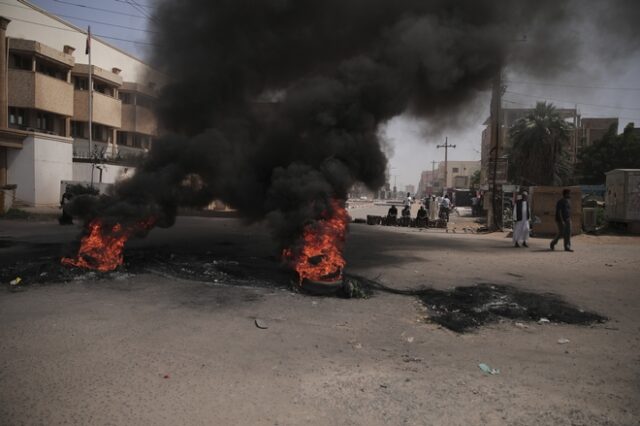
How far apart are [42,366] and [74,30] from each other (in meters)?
35.4

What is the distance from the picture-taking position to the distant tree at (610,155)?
4003cm

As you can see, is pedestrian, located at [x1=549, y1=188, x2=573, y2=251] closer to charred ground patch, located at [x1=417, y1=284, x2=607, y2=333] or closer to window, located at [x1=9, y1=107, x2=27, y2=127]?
charred ground patch, located at [x1=417, y1=284, x2=607, y2=333]

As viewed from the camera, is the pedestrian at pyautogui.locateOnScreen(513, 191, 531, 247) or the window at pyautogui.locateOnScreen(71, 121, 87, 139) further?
the window at pyautogui.locateOnScreen(71, 121, 87, 139)

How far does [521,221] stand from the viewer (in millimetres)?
13594

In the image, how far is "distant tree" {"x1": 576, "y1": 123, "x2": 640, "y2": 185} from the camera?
4003 cm

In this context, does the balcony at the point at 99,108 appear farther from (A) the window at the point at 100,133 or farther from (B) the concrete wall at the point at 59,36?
(B) the concrete wall at the point at 59,36

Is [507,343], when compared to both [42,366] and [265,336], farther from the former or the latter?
[42,366]

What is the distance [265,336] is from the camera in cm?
492

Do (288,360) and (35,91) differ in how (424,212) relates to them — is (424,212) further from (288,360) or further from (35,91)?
(35,91)

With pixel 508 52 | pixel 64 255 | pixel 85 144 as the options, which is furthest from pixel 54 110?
pixel 508 52

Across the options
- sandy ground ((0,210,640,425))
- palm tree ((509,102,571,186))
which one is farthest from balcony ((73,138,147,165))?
palm tree ((509,102,571,186))

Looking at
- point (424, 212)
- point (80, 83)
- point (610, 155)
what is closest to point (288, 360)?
point (424, 212)

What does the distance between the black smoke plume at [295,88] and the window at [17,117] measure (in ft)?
68.1

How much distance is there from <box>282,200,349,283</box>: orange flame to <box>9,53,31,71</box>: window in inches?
1131
